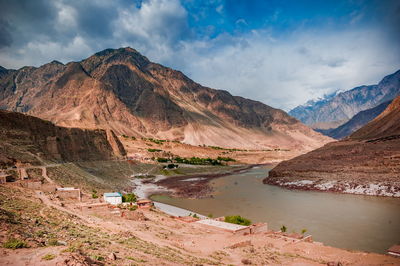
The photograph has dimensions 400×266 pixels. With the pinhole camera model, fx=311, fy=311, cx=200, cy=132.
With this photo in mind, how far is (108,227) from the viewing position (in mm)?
19969

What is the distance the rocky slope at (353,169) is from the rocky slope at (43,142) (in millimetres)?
40424

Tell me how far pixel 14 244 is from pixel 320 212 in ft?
111

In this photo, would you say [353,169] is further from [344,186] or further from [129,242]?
[129,242]

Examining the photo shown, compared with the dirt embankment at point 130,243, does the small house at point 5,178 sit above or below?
above

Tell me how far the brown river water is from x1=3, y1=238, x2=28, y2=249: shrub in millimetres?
22389

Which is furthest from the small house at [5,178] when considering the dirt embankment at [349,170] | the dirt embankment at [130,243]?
the dirt embankment at [349,170]

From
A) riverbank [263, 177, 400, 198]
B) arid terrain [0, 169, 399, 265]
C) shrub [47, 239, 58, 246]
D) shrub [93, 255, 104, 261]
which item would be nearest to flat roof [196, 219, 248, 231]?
arid terrain [0, 169, 399, 265]

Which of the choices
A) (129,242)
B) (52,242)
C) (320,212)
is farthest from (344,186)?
(52,242)

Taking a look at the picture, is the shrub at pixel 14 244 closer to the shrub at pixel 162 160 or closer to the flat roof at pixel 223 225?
the flat roof at pixel 223 225

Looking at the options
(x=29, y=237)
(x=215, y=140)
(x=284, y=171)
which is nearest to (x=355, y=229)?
(x=29, y=237)

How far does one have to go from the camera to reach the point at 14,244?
11.0 m

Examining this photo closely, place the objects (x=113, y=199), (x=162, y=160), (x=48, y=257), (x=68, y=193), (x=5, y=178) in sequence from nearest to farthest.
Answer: (x=48, y=257) < (x=5, y=178) < (x=68, y=193) < (x=113, y=199) < (x=162, y=160)

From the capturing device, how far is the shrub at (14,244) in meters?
10.9

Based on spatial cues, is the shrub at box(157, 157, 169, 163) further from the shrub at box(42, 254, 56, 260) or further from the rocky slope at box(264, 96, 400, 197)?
the shrub at box(42, 254, 56, 260)
